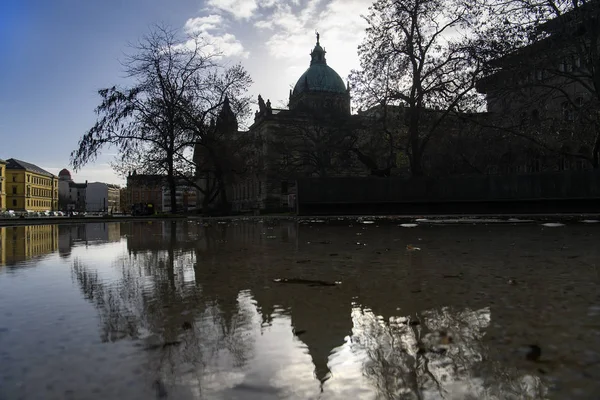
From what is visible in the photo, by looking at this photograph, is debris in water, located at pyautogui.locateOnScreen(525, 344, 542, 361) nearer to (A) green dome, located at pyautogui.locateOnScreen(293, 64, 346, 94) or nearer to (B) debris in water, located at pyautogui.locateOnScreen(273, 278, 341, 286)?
(B) debris in water, located at pyautogui.locateOnScreen(273, 278, 341, 286)

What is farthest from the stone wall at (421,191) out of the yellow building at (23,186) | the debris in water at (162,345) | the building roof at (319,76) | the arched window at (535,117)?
the yellow building at (23,186)

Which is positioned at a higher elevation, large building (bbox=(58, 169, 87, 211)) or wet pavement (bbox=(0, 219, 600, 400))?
large building (bbox=(58, 169, 87, 211))

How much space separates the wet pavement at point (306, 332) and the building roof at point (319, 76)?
221 ft

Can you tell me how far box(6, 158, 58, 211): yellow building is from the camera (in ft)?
343

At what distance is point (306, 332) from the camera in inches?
110

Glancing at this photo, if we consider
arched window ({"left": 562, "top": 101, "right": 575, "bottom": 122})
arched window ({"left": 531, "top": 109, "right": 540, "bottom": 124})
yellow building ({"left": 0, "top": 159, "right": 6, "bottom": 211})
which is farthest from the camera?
yellow building ({"left": 0, "top": 159, "right": 6, "bottom": 211})

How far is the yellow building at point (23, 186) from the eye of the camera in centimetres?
10450

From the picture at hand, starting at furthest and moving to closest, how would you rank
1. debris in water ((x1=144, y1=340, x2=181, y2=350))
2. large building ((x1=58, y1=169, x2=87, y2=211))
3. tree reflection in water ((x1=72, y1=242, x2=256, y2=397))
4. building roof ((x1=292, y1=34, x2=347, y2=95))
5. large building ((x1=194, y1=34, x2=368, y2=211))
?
large building ((x1=58, y1=169, x2=87, y2=211))
building roof ((x1=292, y1=34, x2=347, y2=95))
large building ((x1=194, y1=34, x2=368, y2=211))
debris in water ((x1=144, y1=340, x2=181, y2=350))
tree reflection in water ((x1=72, y1=242, x2=256, y2=397))

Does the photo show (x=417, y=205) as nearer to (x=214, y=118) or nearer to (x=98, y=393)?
(x=214, y=118)

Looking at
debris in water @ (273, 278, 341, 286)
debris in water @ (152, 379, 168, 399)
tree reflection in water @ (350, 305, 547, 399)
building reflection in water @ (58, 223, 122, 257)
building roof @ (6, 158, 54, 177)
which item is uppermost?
building roof @ (6, 158, 54, 177)

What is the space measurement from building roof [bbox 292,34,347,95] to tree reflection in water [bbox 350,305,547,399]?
68.8 meters

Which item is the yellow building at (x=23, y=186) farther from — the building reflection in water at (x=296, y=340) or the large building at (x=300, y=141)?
the building reflection in water at (x=296, y=340)

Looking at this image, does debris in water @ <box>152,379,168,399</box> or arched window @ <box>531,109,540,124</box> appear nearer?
debris in water @ <box>152,379,168,399</box>

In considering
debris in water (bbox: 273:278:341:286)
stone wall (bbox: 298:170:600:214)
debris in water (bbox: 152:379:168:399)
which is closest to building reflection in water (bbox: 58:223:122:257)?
debris in water (bbox: 273:278:341:286)
